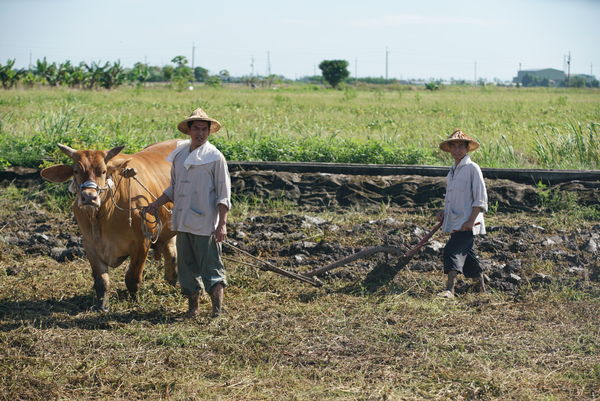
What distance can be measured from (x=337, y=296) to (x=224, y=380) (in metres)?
1.95

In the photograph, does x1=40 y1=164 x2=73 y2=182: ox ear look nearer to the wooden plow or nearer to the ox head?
the ox head

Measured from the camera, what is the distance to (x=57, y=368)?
4883 mm

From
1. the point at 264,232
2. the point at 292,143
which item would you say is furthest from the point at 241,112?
the point at 264,232

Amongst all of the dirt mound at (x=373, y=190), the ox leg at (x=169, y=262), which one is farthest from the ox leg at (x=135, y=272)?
the dirt mound at (x=373, y=190)

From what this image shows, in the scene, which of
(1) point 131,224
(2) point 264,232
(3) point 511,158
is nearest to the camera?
(1) point 131,224

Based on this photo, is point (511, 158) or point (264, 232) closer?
point (264, 232)

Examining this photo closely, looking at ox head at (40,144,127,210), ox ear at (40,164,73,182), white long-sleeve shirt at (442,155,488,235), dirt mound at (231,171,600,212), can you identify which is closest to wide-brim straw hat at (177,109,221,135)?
ox head at (40,144,127,210)

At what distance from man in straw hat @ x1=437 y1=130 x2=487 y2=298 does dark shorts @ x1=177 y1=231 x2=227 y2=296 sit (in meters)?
1.87

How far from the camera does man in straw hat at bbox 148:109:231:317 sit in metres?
5.80

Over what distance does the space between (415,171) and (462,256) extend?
3914mm

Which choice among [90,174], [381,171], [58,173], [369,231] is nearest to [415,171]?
[381,171]

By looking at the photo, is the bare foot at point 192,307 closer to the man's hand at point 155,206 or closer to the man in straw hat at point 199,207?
the man in straw hat at point 199,207

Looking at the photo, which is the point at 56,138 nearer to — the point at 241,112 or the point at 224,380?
the point at 224,380

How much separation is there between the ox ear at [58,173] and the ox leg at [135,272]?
0.81m
